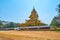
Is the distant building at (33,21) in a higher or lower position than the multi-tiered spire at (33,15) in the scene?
lower

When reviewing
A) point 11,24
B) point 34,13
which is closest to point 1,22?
point 11,24

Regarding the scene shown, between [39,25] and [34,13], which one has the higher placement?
[34,13]

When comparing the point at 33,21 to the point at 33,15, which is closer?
the point at 33,21

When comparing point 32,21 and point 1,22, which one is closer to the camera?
point 32,21

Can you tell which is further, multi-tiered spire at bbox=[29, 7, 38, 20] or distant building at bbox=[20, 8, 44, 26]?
multi-tiered spire at bbox=[29, 7, 38, 20]

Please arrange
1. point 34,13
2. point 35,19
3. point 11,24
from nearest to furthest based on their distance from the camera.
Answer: point 35,19 → point 34,13 → point 11,24

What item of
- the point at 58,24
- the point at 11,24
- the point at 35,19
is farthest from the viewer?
the point at 11,24

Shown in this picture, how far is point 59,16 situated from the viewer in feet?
146

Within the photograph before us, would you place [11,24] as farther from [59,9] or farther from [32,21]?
[59,9]

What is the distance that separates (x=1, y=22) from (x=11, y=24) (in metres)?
6.85

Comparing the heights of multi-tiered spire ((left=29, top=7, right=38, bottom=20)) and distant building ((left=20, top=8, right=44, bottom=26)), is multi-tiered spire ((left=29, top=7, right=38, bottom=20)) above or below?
above

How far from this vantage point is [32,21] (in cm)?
5106

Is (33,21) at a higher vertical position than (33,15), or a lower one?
lower

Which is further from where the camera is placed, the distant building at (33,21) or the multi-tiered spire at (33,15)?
the multi-tiered spire at (33,15)
